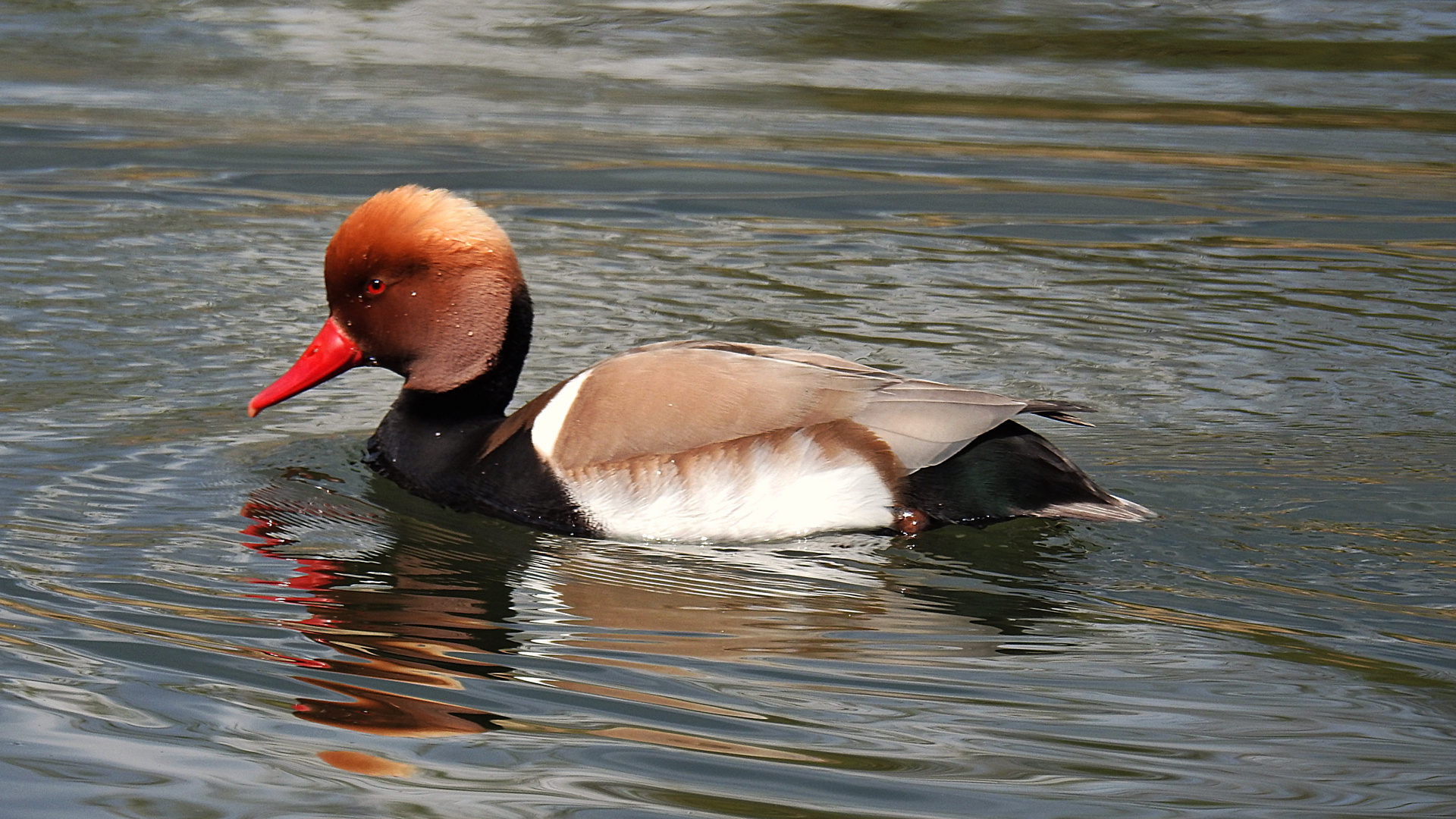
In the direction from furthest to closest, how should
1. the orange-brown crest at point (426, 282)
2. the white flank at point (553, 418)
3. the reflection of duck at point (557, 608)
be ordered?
1. the orange-brown crest at point (426, 282)
2. the white flank at point (553, 418)
3. the reflection of duck at point (557, 608)

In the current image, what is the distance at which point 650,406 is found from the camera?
4.34 metres

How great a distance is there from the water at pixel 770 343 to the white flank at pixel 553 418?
23 centimetres

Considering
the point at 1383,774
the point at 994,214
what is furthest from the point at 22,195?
the point at 1383,774

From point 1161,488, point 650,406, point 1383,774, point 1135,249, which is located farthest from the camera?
point 1135,249

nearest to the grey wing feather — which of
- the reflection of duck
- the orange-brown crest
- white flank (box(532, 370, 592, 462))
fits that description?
the reflection of duck

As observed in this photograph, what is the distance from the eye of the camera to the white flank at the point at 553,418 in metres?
4.45

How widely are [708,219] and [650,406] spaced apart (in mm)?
3803

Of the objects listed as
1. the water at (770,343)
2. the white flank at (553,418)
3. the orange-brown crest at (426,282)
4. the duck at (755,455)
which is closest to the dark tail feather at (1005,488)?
the duck at (755,455)

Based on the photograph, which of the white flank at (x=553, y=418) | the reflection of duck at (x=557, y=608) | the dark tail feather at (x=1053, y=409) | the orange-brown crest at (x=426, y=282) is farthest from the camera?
the orange-brown crest at (x=426, y=282)

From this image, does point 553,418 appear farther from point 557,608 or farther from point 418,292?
point 557,608

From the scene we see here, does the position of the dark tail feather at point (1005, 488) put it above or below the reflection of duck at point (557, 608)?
above

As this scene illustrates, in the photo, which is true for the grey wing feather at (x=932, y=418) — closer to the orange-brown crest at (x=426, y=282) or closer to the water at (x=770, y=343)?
the water at (x=770, y=343)

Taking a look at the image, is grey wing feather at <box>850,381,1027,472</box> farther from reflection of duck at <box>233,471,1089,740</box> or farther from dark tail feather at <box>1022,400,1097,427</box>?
reflection of duck at <box>233,471,1089,740</box>

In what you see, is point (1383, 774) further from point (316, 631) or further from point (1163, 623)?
point (316, 631)
